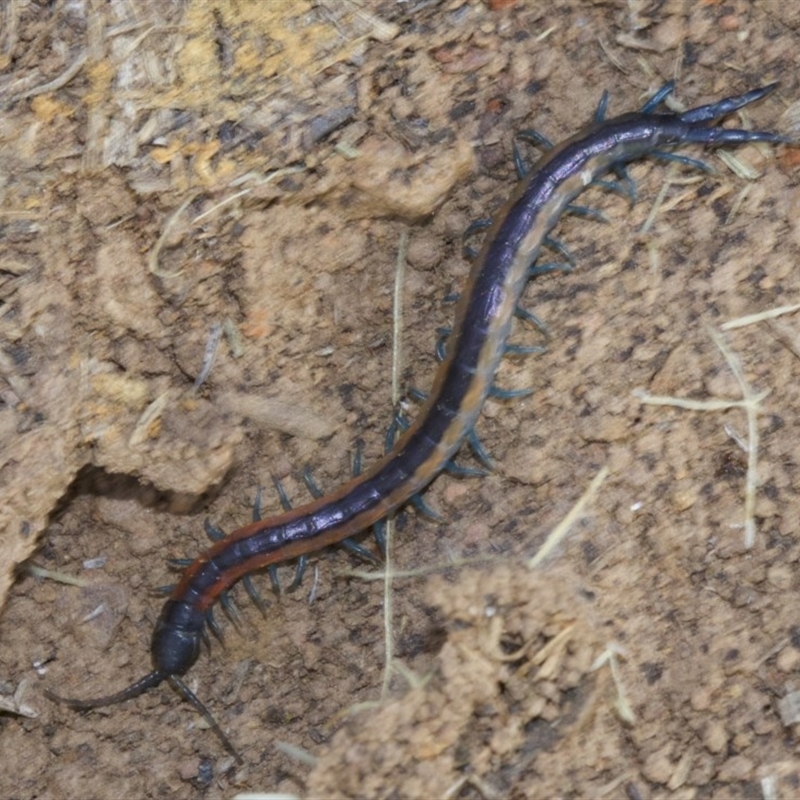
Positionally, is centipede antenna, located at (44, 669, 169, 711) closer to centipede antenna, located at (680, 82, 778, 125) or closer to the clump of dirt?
the clump of dirt

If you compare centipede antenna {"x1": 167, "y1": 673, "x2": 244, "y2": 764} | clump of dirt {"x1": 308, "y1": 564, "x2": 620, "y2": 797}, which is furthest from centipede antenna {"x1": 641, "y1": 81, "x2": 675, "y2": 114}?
centipede antenna {"x1": 167, "y1": 673, "x2": 244, "y2": 764}

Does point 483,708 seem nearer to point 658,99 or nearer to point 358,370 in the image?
point 358,370

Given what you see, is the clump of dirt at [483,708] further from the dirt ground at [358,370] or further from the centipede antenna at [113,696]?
the centipede antenna at [113,696]

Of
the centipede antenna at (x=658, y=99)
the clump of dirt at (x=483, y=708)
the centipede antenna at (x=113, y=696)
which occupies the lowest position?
the centipede antenna at (x=113, y=696)

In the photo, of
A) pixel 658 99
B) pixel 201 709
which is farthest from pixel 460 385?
pixel 201 709

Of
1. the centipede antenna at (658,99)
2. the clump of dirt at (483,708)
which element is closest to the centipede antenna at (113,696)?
the clump of dirt at (483,708)

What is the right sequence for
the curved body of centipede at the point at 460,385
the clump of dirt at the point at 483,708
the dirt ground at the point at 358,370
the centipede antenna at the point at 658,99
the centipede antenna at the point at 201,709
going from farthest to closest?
the centipede antenna at the point at 658,99, the centipede antenna at the point at 201,709, the curved body of centipede at the point at 460,385, the dirt ground at the point at 358,370, the clump of dirt at the point at 483,708

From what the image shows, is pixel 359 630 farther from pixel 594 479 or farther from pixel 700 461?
pixel 700 461
